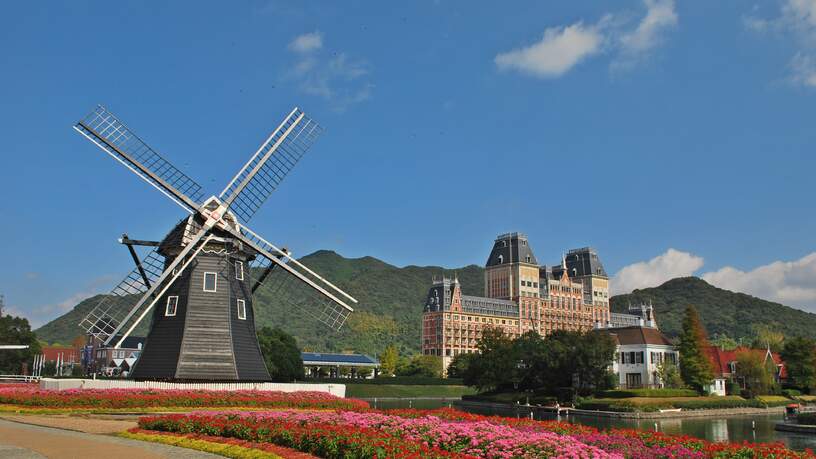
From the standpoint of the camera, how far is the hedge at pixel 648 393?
60.0 meters

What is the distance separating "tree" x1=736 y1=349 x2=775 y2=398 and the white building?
22.4 feet

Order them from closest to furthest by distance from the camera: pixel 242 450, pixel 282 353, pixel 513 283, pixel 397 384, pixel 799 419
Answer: pixel 242 450 < pixel 799 419 < pixel 282 353 < pixel 397 384 < pixel 513 283

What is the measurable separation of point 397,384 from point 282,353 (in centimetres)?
2373

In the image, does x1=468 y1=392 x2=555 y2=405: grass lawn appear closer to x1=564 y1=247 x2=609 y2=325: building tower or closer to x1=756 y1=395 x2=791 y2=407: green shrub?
x1=756 y1=395 x2=791 y2=407: green shrub

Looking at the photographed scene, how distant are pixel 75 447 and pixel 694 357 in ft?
215

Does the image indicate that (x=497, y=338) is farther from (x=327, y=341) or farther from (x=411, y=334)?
(x=411, y=334)

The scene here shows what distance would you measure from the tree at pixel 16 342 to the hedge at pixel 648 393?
63.4 metres

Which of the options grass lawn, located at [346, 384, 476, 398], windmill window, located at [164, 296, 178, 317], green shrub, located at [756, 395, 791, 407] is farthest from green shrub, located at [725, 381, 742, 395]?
windmill window, located at [164, 296, 178, 317]

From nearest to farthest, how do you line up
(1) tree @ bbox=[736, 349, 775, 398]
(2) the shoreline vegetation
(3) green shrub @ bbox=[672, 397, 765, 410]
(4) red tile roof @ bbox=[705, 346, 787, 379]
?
1. (2) the shoreline vegetation
2. (3) green shrub @ bbox=[672, 397, 765, 410]
3. (1) tree @ bbox=[736, 349, 775, 398]
4. (4) red tile roof @ bbox=[705, 346, 787, 379]

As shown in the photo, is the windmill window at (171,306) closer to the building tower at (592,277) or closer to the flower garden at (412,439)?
the flower garden at (412,439)

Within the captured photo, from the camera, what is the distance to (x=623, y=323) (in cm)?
17138

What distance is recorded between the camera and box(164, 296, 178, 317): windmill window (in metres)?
33.2

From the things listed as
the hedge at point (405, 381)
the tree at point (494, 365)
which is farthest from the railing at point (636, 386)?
the hedge at point (405, 381)

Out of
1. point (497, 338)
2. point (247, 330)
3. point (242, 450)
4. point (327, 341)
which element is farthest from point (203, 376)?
point (327, 341)
